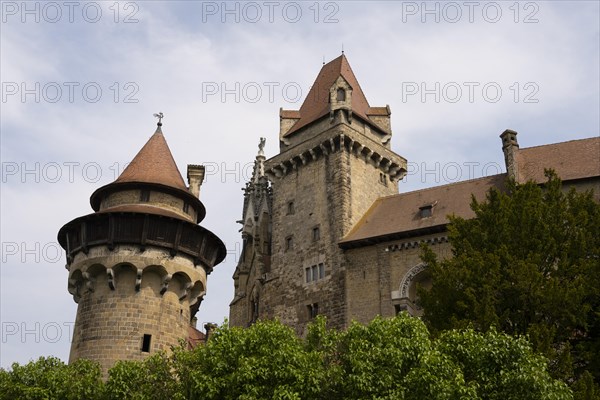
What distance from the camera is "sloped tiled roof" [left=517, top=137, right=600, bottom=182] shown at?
35.1 meters

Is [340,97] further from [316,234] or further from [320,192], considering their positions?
[316,234]

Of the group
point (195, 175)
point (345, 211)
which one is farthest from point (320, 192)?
point (195, 175)

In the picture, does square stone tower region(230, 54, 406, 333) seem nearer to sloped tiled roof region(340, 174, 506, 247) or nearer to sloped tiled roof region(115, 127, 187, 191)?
sloped tiled roof region(340, 174, 506, 247)

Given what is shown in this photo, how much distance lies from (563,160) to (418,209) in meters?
7.64

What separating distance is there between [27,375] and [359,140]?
23936mm

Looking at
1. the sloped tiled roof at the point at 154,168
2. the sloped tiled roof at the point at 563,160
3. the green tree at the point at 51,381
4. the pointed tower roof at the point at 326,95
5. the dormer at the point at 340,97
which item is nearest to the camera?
the green tree at the point at 51,381

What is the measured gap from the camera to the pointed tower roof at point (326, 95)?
148ft

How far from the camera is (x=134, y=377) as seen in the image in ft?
72.8

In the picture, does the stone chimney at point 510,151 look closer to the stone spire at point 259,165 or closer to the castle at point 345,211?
the castle at point 345,211

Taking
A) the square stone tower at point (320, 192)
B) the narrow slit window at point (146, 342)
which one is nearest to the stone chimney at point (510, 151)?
the square stone tower at point (320, 192)

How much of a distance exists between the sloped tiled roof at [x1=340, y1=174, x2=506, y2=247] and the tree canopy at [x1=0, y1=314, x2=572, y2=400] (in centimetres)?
1654

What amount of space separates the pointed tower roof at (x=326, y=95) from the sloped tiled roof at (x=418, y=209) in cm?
672

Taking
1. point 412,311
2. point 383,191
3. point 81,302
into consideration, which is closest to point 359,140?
point 383,191

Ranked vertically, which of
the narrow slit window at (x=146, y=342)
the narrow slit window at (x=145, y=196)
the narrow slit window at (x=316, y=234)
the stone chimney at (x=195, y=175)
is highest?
the stone chimney at (x=195, y=175)
